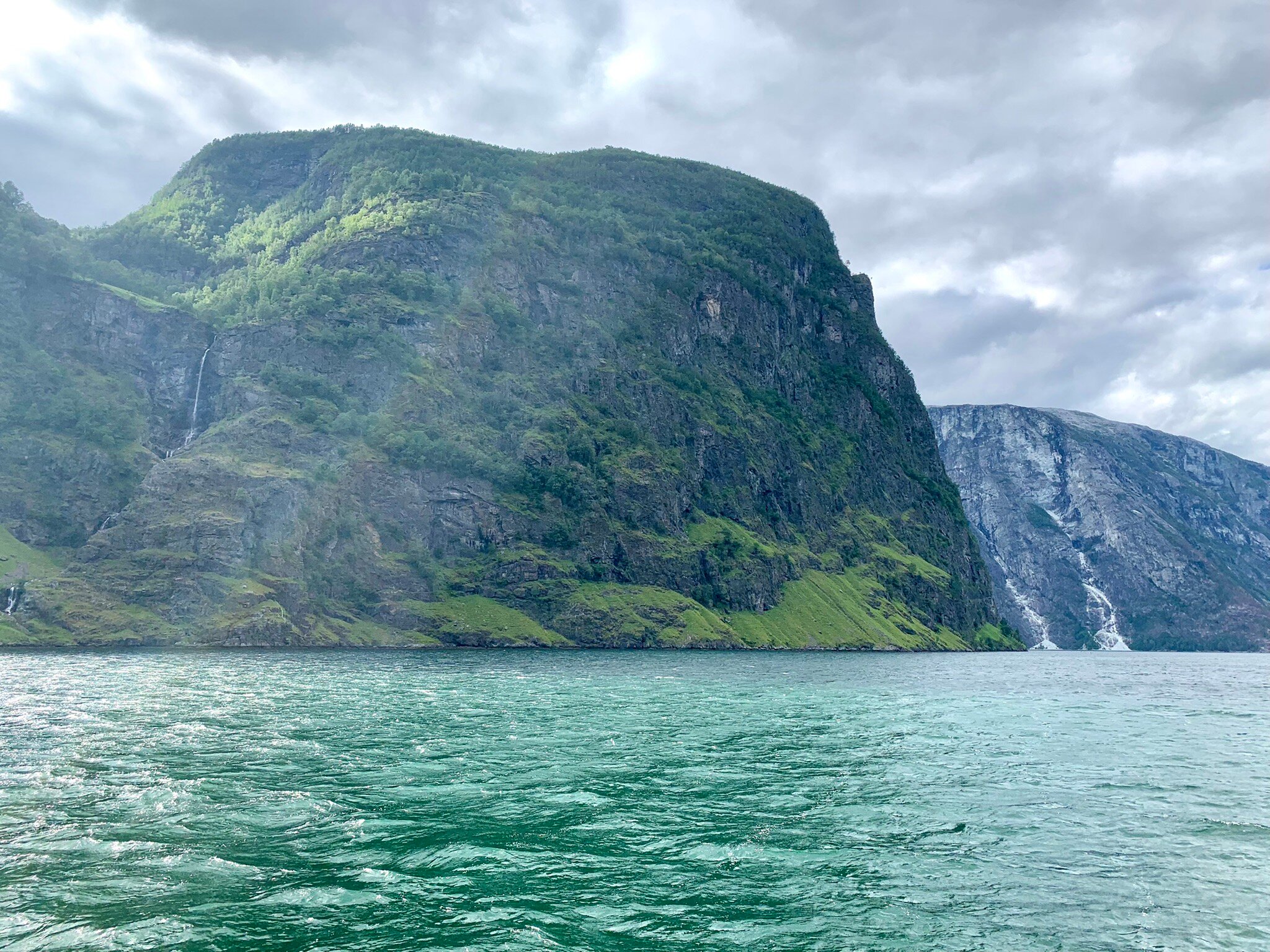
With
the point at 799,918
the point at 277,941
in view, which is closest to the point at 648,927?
the point at 799,918

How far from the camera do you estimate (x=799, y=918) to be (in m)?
27.5

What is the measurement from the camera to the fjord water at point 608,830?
1032 inches

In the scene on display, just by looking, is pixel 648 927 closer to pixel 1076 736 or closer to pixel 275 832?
pixel 275 832

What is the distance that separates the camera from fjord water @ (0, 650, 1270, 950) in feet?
86.0

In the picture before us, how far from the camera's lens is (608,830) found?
37.3 meters

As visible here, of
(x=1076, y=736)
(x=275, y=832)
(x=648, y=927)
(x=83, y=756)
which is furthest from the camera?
(x=1076, y=736)

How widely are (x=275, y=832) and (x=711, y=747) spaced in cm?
3385

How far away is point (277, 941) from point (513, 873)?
9.04 metres

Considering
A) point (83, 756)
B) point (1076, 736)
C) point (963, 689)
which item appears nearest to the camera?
point (83, 756)

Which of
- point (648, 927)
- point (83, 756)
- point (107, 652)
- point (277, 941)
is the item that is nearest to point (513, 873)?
point (648, 927)

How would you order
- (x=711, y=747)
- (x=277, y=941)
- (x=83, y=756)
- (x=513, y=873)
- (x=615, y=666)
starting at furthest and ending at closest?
(x=615, y=666), (x=711, y=747), (x=83, y=756), (x=513, y=873), (x=277, y=941)

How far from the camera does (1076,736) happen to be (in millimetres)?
73500

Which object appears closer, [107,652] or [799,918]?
[799,918]

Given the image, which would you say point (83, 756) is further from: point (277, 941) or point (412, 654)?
point (412, 654)
